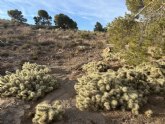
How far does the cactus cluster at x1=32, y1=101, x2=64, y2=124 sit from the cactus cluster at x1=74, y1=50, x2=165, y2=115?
0.76 m

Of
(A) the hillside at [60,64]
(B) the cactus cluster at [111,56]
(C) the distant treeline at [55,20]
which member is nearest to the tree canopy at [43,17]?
(C) the distant treeline at [55,20]

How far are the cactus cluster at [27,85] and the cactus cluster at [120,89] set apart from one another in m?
1.02

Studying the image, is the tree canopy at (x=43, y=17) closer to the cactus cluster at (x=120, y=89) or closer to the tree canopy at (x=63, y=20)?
the tree canopy at (x=63, y=20)

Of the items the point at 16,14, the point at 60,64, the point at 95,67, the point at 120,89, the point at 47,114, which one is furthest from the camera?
the point at 16,14

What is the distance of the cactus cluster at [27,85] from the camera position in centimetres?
1022

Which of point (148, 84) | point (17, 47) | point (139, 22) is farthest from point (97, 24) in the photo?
point (148, 84)

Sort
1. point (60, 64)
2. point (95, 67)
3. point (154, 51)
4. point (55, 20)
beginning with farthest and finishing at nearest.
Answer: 1. point (55, 20)
2. point (60, 64)
3. point (95, 67)
4. point (154, 51)

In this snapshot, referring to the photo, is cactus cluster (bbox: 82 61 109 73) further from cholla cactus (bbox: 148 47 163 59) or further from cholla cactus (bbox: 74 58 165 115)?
cholla cactus (bbox: 74 58 165 115)

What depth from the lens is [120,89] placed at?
960 cm

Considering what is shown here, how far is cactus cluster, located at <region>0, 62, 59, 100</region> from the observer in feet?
33.5

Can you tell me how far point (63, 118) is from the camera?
8.89m

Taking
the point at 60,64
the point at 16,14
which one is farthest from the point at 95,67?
the point at 16,14

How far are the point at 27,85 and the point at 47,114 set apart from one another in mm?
2179

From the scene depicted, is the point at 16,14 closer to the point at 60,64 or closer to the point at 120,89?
the point at 60,64
